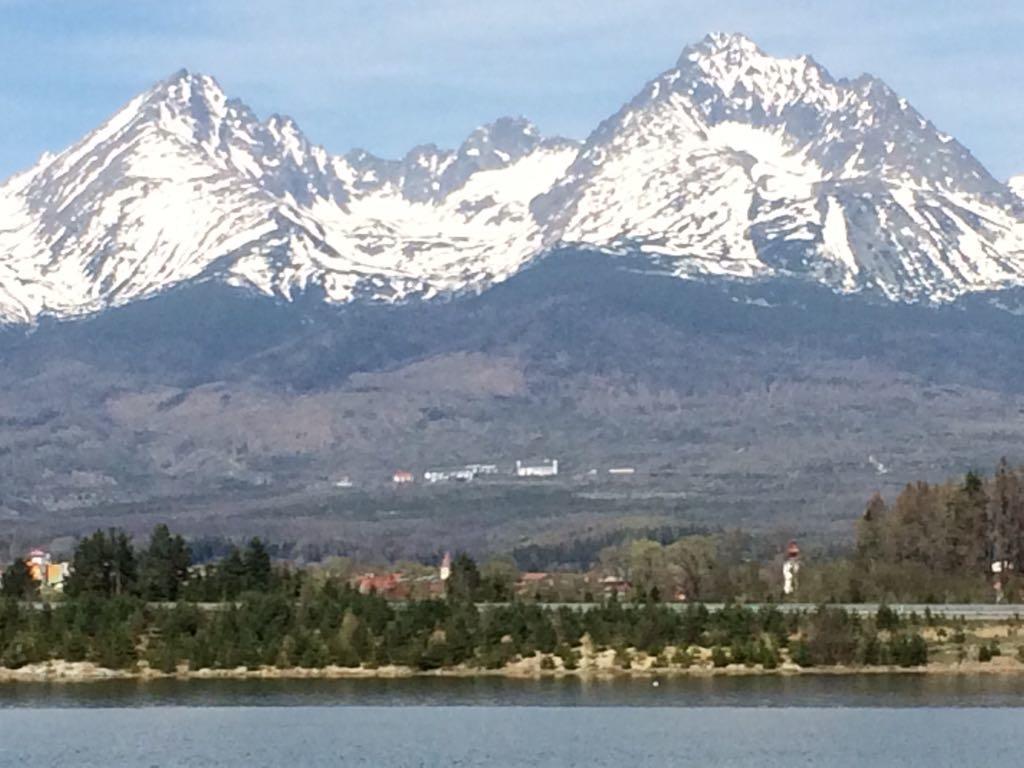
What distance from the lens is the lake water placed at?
67.2m

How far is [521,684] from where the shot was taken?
291 feet

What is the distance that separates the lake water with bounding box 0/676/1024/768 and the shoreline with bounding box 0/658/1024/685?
79.3 inches

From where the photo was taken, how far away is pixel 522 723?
246 ft

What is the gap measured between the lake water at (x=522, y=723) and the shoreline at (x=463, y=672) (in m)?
2.02

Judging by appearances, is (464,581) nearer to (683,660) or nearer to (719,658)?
(683,660)

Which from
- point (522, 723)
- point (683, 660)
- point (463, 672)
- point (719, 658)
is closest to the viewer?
point (522, 723)

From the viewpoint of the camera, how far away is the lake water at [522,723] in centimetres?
6719

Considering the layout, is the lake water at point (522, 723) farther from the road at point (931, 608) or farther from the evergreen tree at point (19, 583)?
the evergreen tree at point (19, 583)

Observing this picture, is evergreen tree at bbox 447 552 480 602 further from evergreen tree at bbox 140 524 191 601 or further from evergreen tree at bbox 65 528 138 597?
evergreen tree at bbox 65 528 138 597

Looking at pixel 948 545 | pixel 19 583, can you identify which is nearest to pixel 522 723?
pixel 19 583

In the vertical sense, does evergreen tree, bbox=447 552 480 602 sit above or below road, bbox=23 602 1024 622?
above

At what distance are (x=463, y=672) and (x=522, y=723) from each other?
60.0 ft

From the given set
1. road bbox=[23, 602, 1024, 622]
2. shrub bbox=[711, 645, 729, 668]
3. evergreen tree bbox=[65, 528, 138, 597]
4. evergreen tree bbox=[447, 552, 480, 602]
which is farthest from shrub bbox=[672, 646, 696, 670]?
evergreen tree bbox=[65, 528, 138, 597]

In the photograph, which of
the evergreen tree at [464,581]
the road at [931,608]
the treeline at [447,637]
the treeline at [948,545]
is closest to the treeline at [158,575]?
the evergreen tree at [464,581]
